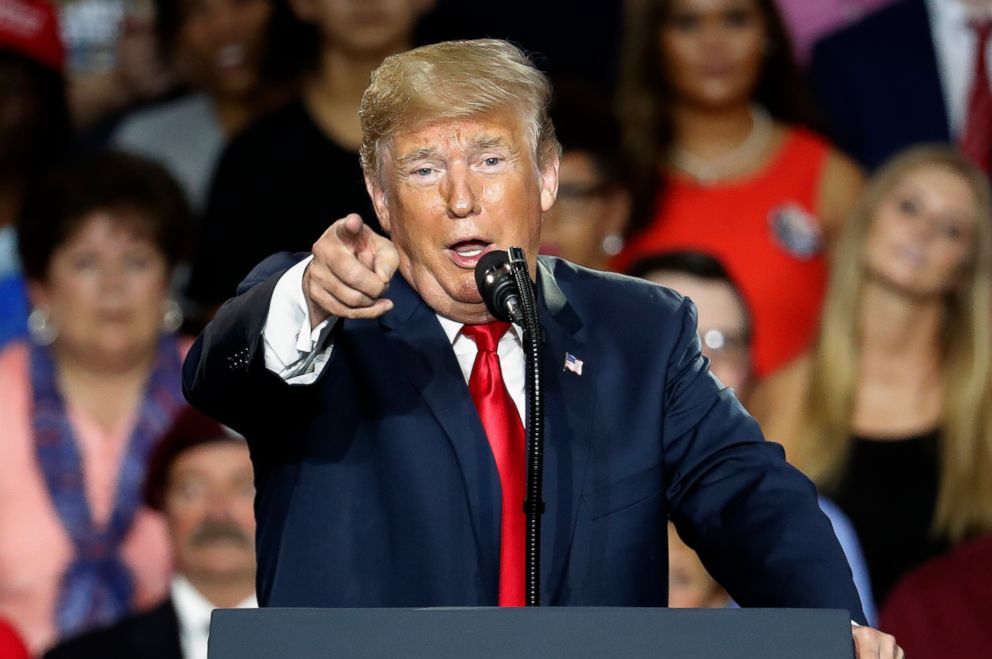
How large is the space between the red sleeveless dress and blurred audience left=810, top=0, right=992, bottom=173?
279 mm

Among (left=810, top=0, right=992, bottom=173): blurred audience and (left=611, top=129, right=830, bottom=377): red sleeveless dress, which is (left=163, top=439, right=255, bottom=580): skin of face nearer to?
(left=611, top=129, right=830, bottom=377): red sleeveless dress

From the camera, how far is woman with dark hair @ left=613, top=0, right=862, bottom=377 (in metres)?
3.89

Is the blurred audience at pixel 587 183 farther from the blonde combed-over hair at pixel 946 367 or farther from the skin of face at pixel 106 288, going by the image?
the skin of face at pixel 106 288

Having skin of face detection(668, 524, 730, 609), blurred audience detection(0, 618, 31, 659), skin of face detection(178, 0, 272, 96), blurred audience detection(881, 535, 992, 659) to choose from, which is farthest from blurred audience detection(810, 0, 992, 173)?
blurred audience detection(0, 618, 31, 659)

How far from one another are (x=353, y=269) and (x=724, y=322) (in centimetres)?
226

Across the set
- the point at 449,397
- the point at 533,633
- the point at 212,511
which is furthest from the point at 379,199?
the point at 212,511

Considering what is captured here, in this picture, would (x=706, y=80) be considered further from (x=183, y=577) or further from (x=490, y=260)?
(x=490, y=260)

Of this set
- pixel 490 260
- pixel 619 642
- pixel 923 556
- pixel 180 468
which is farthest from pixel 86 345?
pixel 619 642

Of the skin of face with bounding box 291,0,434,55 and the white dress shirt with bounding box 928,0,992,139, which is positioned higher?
the skin of face with bounding box 291,0,434,55

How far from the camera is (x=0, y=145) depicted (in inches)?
165

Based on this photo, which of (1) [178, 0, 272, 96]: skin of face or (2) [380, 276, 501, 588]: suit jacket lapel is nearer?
(2) [380, 276, 501, 588]: suit jacket lapel

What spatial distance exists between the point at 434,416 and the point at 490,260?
0.28 meters

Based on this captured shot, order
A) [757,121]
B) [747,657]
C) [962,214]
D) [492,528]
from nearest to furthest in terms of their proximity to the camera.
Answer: [747,657], [492,528], [962,214], [757,121]

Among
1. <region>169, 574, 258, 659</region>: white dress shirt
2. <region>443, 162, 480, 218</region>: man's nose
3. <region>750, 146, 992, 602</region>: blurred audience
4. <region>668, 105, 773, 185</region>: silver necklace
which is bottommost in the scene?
<region>169, 574, 258, 659</region>: white dress shirt
